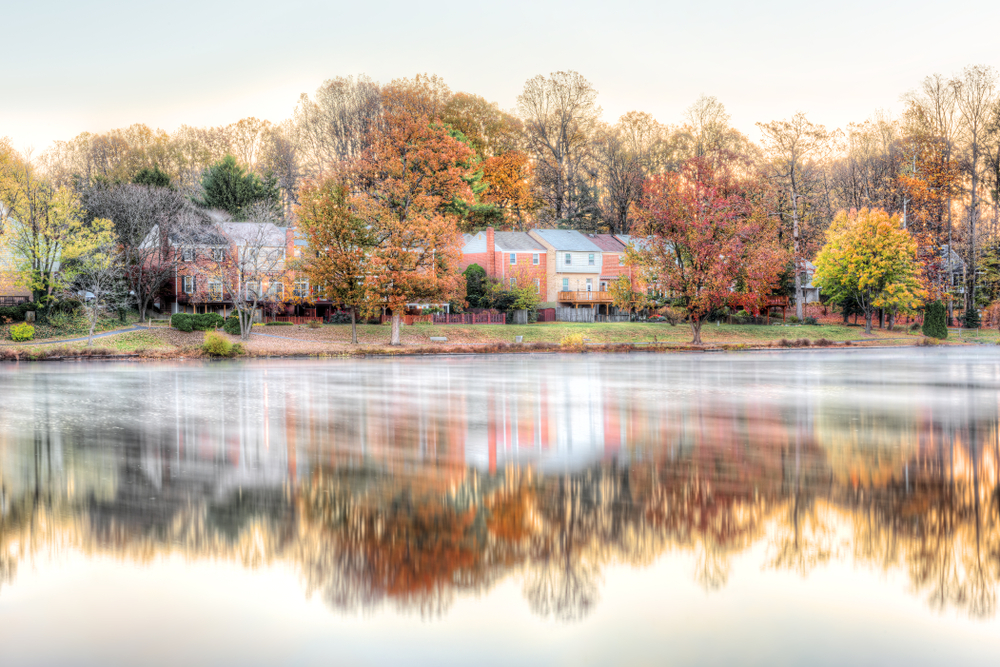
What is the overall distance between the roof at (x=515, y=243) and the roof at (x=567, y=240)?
111cm

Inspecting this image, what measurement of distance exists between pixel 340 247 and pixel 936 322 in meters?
42.8

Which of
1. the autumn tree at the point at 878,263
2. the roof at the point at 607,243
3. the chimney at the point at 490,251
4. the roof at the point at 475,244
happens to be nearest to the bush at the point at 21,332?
the chimney at the point at 490,251

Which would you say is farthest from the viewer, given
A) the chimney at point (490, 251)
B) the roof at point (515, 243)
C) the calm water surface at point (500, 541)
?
the roof at point (515, 243)

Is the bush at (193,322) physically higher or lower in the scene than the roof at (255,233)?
lower

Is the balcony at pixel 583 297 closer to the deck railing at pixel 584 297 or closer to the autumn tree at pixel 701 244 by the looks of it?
the deck railing at pixel 584 297

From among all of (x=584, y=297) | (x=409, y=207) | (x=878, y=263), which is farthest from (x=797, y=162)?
(x=409, y=207)

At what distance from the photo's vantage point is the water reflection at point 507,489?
20.3 feet

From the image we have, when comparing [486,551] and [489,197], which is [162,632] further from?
[489,197]

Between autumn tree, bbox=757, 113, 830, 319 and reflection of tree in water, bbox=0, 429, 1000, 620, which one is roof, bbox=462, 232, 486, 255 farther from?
reflection of tree in water, bbox=0, 429, 1000, 620

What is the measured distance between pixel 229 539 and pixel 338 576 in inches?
56.0

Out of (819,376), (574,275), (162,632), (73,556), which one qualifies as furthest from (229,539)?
(574,275)

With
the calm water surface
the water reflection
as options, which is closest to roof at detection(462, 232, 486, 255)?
the water reflection

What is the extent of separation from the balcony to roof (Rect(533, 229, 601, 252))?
417 centimetres

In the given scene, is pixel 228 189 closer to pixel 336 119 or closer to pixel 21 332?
pixel 336 119
